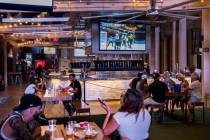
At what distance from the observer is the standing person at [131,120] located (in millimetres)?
4043

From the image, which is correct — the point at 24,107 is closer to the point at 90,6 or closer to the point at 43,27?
the point at 90,6

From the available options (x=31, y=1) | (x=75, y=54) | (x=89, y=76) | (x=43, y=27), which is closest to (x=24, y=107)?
(x=31, y=1)

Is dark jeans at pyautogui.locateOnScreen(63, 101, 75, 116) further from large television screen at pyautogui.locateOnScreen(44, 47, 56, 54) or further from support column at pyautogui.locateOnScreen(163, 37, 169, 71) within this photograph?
large television screen at pyautogui.locateOnScreen(44, 47, 56, 54)

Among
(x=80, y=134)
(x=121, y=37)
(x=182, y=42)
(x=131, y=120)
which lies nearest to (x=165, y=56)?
(x=182, y=42)

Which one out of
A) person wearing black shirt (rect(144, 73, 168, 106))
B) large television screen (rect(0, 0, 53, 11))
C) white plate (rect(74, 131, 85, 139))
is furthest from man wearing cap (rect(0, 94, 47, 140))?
person wearing black shirt (rect(144, 73, 168, 106))

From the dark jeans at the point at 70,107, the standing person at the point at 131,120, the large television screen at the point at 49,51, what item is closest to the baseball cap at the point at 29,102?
the standing person at the point at 131,120

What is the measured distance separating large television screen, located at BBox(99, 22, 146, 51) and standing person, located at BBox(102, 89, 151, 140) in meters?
11.1

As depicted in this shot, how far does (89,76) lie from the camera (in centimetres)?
1561

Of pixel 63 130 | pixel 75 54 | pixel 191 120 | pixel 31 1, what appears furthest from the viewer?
pixel 75 54

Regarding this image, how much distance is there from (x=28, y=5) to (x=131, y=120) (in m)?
1.70

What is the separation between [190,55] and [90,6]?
25.4ft

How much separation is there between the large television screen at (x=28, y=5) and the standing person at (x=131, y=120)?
146 centimetres

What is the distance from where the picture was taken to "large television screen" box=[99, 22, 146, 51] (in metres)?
15.2

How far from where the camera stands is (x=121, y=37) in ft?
50.7
